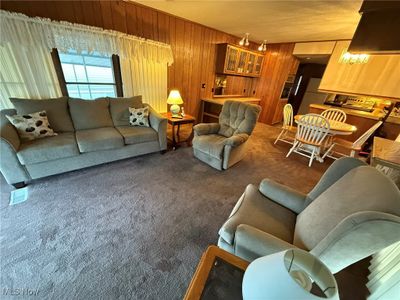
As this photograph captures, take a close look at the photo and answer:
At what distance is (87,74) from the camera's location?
2799 millimetres

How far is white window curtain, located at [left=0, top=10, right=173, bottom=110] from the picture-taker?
207 cm

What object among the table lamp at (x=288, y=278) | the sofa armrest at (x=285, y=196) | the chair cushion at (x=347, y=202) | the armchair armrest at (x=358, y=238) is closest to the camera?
the table lamp at (x=288, y=278)

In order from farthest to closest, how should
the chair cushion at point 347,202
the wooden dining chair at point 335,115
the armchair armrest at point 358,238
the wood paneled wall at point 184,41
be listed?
the wooden dining chair at point 335,115
the wood paneled wall at point 184,41
the chair cushion at point 347,202
the armchair armrest at point 358,238

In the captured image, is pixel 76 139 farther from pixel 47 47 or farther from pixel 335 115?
pixel 335 115

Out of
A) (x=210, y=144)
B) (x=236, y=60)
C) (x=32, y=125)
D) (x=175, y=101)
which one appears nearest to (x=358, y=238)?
(x=210, y=144)

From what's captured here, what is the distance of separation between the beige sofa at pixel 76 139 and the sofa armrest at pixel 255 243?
2181 millimetres

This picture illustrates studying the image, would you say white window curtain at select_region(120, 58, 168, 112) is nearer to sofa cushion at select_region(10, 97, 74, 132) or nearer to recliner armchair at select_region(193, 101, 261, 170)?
sofa cushion at select_region(10, 97, 74, 132)

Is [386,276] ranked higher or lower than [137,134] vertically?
lower

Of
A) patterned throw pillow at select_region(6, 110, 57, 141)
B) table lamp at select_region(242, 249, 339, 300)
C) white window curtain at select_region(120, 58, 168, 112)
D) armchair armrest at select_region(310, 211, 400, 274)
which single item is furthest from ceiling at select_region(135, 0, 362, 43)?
table lamp at select_region(242, 249, 339, 300)

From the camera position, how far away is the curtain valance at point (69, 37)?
79.9 inches

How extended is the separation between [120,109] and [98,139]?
76 cm

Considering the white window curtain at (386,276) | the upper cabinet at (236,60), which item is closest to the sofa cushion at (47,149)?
the white window curtain at (386,276)

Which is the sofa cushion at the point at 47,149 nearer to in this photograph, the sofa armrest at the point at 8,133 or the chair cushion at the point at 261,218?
the sofa armrest at the point at 8,133

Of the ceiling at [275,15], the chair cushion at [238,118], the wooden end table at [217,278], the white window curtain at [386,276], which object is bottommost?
the white window curtain at [386,276]
